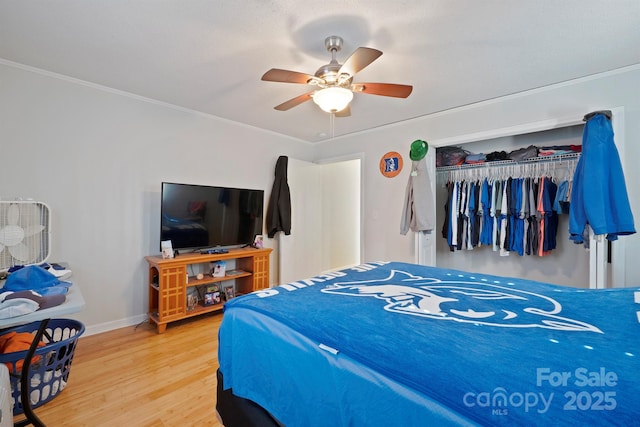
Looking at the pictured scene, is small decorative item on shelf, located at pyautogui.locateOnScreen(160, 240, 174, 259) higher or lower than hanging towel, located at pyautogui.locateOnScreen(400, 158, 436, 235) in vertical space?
lower

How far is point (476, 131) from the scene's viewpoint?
9.75 ft

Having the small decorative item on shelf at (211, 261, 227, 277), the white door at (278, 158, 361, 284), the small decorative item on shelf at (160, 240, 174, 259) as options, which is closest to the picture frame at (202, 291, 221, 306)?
the small decorative item on shelf at (211, 261, 227, 277)

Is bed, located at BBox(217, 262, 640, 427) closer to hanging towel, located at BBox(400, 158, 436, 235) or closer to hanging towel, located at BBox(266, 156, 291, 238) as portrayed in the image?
hanging towel, located at BBox(400, 158, 436, 235)

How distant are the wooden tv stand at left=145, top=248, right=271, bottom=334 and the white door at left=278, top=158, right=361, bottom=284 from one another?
0.58 metres

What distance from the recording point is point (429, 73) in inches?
91.7

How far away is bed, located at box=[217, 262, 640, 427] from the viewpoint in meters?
0.64

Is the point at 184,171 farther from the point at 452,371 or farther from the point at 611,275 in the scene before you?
the point at 611,275

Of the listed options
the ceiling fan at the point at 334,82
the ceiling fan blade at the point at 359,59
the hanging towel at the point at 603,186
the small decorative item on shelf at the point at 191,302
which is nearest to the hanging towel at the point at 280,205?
the small decorative item on shelf at the point at 191,302

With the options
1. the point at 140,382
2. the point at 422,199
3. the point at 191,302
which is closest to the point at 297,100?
the point at 422,199

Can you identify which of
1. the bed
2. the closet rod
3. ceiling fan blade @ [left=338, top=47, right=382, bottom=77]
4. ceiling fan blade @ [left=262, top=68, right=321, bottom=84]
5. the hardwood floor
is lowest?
the hardwood floor

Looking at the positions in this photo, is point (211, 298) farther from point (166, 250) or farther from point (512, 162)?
point (512, 162)

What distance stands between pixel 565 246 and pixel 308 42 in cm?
327

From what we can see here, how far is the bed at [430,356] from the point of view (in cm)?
64

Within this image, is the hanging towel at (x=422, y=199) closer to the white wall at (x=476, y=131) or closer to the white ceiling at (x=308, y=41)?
the white wall at (x=476, y=131)
